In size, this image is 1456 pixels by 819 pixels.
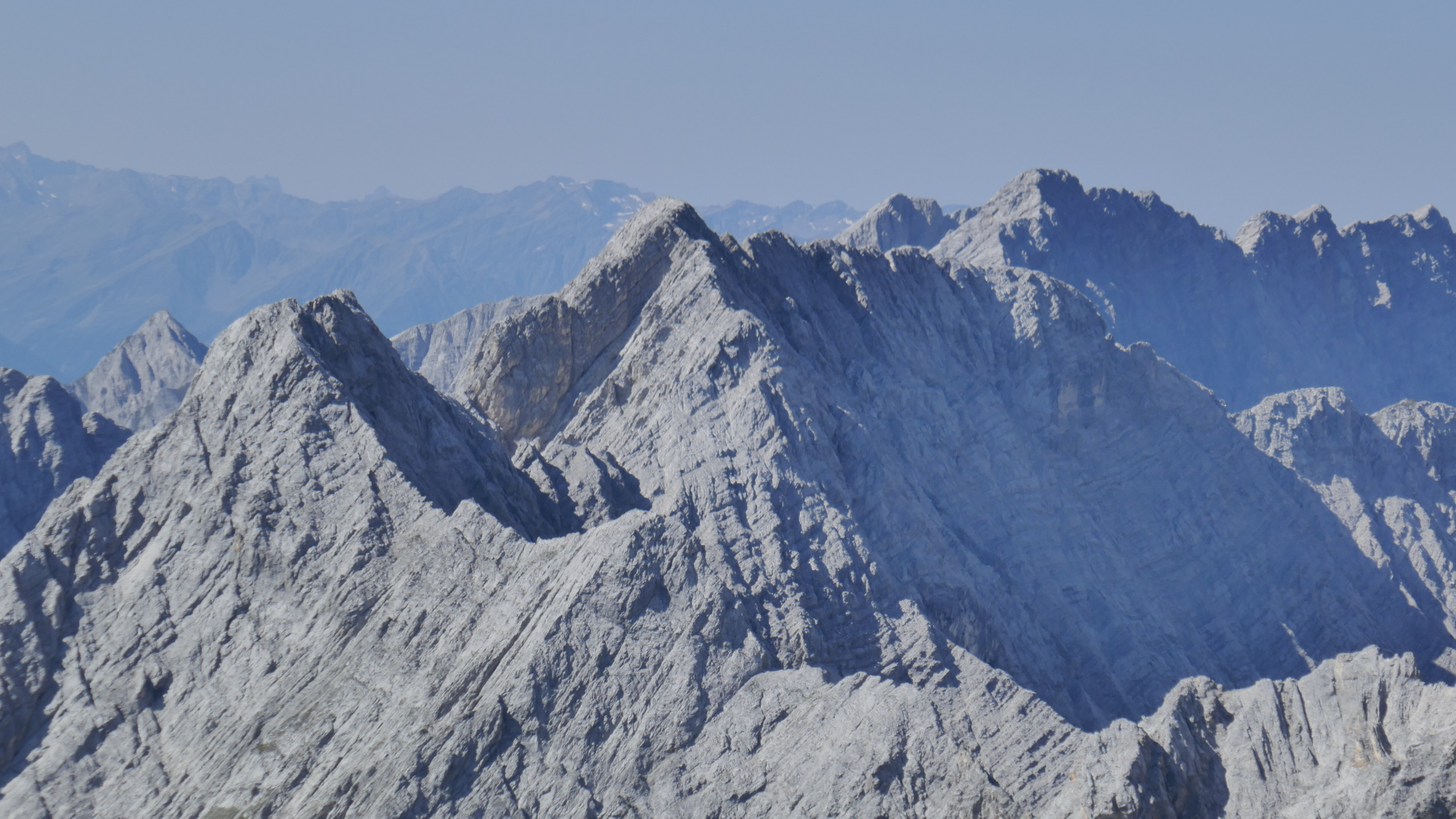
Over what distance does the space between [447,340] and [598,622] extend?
149124mm

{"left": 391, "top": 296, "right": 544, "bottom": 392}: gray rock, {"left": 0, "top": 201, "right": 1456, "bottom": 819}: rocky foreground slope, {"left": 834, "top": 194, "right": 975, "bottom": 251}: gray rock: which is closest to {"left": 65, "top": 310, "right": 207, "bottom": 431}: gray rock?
{"left": 391, "top": 296, "right": 544, "bottom": 392}: gray rock

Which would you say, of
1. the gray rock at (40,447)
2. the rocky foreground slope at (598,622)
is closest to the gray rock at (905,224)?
the rocky foreground slope at (598,622)

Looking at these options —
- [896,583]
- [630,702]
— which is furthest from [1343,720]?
[630,702]

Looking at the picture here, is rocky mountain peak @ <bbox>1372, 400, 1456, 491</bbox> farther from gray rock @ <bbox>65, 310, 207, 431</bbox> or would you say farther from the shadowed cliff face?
gray rock @ <bbox>65, 310, 207, 431</bbox>

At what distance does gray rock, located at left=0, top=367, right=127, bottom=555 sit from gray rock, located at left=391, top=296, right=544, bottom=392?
77.0 m

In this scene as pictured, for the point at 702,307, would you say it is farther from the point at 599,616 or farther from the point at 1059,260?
the point at 1059,260

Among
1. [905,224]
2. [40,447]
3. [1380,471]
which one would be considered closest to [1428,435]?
[1380,471]

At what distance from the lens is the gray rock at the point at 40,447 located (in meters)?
85.4

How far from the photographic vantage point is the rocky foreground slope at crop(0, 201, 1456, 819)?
119 ft

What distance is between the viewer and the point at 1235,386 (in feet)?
485

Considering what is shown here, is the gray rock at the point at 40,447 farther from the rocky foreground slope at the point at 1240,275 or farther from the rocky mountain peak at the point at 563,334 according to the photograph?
the rocky foreground slope at the point at 1240,275

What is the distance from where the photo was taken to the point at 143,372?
15525cm

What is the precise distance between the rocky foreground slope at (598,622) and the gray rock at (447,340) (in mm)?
114345

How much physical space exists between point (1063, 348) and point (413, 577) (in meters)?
56.2
